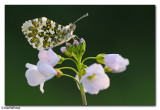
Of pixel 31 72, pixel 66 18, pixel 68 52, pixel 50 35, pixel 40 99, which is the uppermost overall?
pixel 66 18

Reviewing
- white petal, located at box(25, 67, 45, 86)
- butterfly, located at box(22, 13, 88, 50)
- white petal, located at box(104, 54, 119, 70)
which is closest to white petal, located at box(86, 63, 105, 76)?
white petal, located at box(104, 54, 119, 70)

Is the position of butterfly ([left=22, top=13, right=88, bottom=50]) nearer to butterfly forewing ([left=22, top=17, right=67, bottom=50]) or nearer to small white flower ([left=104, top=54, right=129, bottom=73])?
butterfly forewing ([left=22, top=17, right=67, bottom=50])

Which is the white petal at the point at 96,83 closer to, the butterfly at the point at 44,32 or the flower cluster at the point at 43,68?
the flower cluster at the point at 43,68

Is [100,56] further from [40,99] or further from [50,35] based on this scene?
[40,99]

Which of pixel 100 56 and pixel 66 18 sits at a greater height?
pixel 66 18

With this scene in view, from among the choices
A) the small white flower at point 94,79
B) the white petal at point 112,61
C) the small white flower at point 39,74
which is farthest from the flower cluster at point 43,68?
the white petal at point 112,61

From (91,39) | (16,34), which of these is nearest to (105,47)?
(91,39)

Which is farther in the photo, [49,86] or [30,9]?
[30,9]

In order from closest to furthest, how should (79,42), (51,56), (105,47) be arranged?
(51,56) < (79,42) < (105,47)

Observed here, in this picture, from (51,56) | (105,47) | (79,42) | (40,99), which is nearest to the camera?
(51,56)
